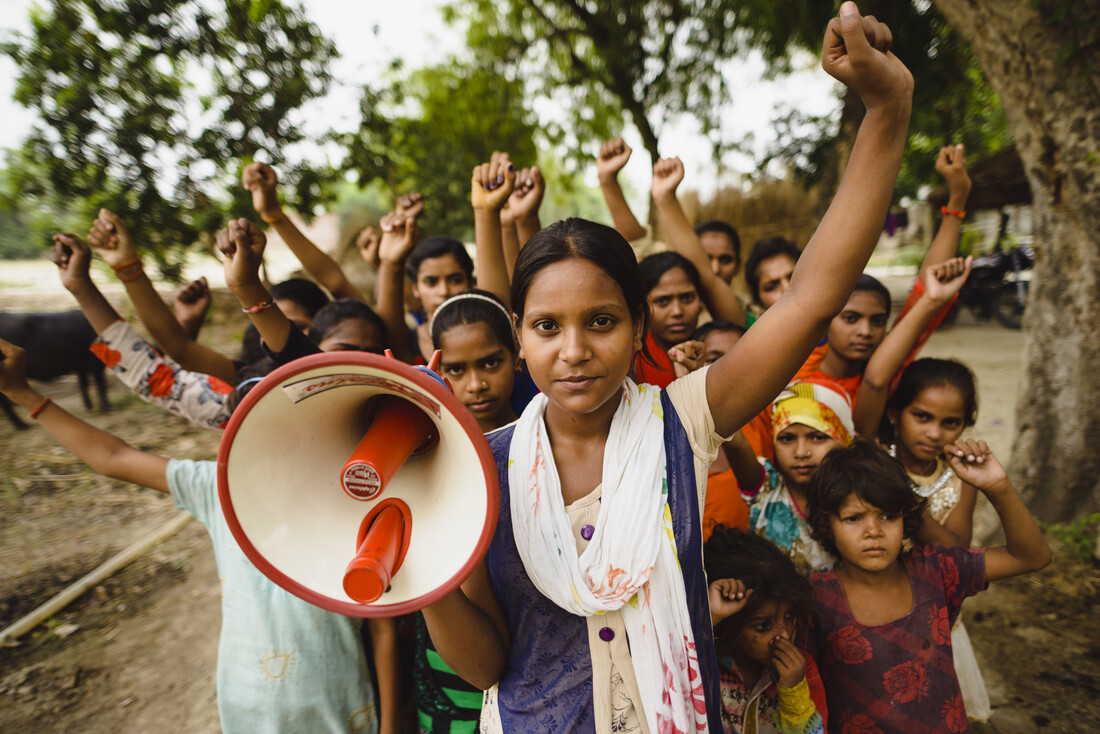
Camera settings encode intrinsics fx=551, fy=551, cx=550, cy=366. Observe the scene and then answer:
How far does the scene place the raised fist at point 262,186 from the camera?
7.91 ft

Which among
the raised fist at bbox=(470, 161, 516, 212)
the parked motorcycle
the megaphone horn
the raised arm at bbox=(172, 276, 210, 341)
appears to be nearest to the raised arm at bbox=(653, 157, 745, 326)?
the raised fist at bbox=(470, 161, 516, 212)

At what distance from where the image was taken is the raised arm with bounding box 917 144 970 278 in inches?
89.3

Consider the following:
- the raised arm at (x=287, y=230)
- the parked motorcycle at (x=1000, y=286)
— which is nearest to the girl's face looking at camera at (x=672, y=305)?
the raised arm at (x=287, y=230)

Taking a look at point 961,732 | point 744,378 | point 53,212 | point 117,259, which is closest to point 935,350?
point 961,732

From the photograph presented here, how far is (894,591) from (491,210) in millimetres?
1854

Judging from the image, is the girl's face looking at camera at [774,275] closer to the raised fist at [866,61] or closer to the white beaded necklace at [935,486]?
the white beaded necklace at [935,486]

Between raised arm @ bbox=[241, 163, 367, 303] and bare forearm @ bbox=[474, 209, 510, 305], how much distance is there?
34.2 inches

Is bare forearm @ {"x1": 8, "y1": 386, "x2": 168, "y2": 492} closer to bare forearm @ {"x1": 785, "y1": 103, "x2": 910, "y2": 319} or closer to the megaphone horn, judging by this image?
the megaphone horn

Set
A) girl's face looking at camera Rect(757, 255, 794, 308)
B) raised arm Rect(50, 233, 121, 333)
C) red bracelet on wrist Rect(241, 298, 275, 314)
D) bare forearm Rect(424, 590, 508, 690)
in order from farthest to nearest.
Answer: girl's face looking at camera Rect(757, 255, 794, 308)
raised arm Rect(50, 233, 121, 333)
red bracelet on wrist Rect(241, 298, 275, 314)
bare forearm Rect(424, 590, 508, 690)

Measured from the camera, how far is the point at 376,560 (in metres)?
0.87

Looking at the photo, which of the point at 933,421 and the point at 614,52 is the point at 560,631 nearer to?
the point at 933,421

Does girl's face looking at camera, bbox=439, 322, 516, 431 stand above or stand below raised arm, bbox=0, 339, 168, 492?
above

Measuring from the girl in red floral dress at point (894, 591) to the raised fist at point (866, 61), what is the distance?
117 centimetres

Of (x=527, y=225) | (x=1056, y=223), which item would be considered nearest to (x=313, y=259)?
(x=527, y=225)
